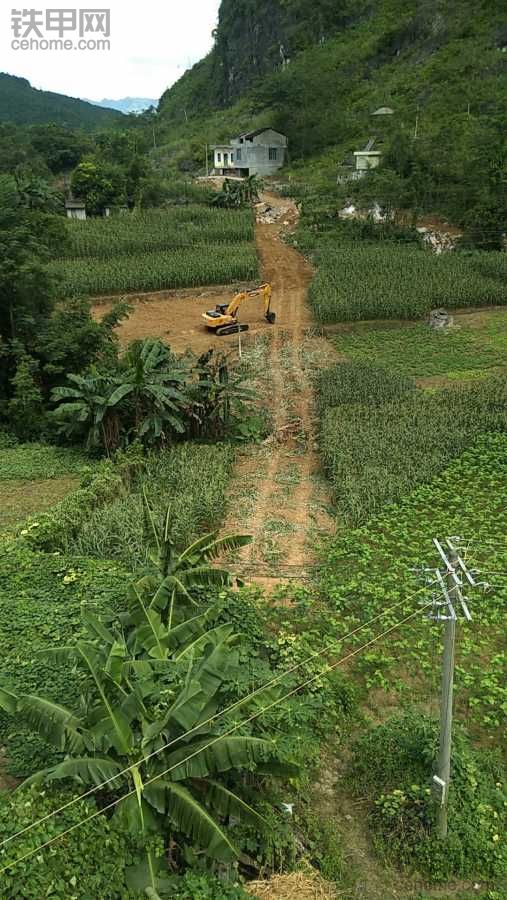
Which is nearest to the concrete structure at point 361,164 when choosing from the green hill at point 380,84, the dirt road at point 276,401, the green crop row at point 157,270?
the green hill at point 380,84

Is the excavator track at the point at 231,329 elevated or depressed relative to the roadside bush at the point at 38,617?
elevated

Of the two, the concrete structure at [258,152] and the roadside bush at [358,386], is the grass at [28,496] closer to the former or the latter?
the roadside bush at [358,386]

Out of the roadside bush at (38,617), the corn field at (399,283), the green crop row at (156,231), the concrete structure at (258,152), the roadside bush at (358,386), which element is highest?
the concrete structure at (258,152)

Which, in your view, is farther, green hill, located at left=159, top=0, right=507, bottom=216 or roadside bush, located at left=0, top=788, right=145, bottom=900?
green hill, located at left=159, top=0, right=507, bottom=216

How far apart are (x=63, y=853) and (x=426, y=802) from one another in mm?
3007

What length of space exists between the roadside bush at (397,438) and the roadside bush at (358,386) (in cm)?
32

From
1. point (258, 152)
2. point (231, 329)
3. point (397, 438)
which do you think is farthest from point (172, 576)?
point (258, 152)

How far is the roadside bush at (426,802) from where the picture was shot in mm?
5523

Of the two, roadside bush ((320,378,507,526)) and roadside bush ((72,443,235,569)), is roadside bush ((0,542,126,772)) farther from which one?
roadside bush ((320,378,507,526))

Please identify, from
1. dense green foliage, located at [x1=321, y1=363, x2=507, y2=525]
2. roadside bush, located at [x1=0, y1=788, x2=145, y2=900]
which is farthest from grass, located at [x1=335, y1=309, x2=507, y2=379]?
roadside bush, located at [x1=0, y1=788, x2=145, y2=900]

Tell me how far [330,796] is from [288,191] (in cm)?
3916

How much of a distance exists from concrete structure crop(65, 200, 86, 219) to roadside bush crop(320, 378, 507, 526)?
29934 mm

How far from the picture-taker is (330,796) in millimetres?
6164

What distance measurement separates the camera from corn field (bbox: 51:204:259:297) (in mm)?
25266
